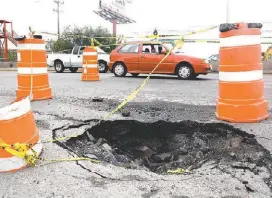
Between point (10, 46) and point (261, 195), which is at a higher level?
point (10, 46)

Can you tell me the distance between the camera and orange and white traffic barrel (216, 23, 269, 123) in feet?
16.6

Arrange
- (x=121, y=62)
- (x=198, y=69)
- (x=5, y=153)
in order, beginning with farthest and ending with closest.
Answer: (x=121, y=62) → (x=198, y=69) → (x=5, y=153)

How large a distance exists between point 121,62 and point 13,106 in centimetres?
1267

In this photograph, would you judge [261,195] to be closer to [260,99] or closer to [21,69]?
[260,99]

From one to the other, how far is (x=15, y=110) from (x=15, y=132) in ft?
0.76

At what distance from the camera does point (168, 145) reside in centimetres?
523

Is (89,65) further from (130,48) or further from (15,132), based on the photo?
(15,132)

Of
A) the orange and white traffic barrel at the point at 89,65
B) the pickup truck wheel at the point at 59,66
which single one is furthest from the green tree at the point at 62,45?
the orange and white traffic barrel at the point at 89,65

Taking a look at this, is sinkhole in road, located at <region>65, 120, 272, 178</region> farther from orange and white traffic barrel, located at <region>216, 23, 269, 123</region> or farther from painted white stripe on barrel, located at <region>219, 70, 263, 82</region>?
painted white stripe on barrel, located at <region>219, 70, 263, 82</region>

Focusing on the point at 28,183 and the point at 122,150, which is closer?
the point at 28,183

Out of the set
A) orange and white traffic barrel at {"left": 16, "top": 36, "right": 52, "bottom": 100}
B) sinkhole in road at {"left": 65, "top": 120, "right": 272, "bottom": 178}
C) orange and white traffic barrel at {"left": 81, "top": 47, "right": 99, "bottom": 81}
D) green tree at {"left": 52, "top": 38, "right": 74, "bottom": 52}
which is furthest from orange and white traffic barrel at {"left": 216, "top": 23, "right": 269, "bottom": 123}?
green tree at {"left": 52, "top": 38, "right": 74, "bottom": 52}

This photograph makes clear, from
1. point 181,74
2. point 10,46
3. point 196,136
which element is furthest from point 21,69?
point 10,46

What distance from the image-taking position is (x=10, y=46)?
1570 inches

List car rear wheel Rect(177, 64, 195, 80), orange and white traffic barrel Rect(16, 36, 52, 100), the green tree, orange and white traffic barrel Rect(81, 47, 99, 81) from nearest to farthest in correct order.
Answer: orange and white traffic barrel Rect(16, 36, 52, 100), orange and white traffic barrel Rect(81, 47, 99, 81), car rear wheel Rect(177, 64, 195, 80), the green tree
